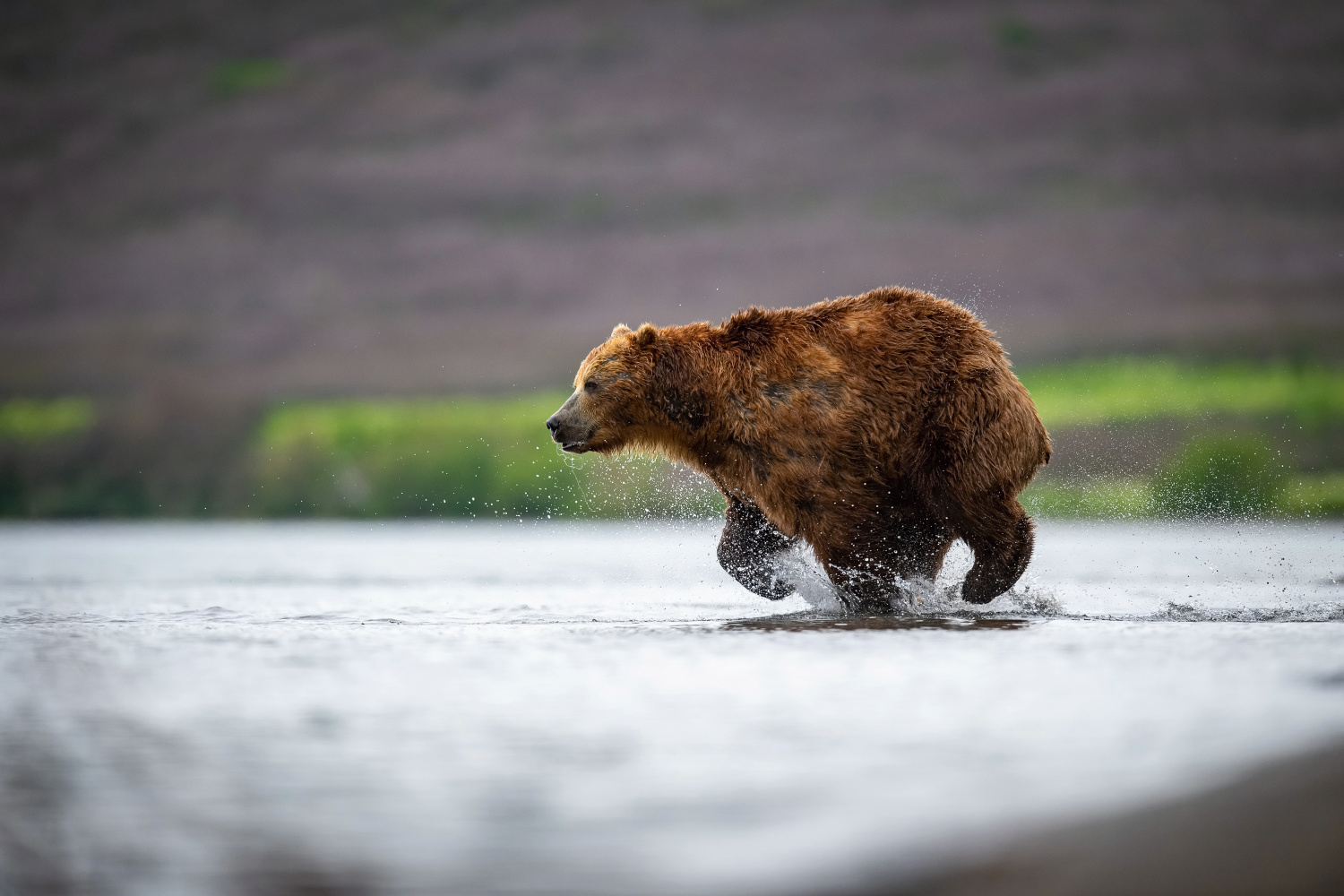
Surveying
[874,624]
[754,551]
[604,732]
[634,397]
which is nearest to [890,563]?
[874,624]

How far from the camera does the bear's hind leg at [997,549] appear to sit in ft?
22.8

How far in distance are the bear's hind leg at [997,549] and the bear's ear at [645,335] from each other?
6.00 ft

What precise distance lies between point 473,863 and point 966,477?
4.39 m

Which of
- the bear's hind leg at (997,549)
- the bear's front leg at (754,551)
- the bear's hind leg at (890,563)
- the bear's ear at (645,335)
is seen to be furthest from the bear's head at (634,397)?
the bear's hind leg at (997,549)

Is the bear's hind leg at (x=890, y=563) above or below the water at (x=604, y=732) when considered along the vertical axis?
above

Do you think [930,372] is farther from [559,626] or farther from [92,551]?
[92,551]

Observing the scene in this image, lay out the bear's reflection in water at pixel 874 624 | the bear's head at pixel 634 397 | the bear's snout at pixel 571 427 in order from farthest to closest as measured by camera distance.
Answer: the bear's snout at pixel 571 427 → the bear's head at pixel 634 397 → the bear's reflection in water at pixel 874 624

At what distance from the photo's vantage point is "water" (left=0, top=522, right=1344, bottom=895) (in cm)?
291

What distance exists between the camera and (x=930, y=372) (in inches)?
271

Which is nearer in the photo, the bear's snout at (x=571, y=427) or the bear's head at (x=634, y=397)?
the bear's head at (x=634, y=397)

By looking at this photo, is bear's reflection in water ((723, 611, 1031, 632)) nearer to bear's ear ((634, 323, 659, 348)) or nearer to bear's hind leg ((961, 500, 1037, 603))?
bear's hind leg ((961, 500, 1037, 603))

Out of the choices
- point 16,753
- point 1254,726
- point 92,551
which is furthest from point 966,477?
point 92,551

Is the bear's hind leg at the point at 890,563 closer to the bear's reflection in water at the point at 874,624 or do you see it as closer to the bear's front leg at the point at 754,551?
the bear's reflection in water at the point at 874,624

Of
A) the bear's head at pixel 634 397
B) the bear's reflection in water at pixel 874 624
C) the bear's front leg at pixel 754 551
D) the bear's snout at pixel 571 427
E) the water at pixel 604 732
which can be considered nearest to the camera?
the water at pixel 604 732
